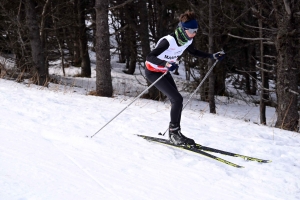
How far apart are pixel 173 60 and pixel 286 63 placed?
158 inches

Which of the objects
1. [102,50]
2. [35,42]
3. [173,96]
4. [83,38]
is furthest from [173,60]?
[83,38]

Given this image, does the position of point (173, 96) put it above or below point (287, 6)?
below

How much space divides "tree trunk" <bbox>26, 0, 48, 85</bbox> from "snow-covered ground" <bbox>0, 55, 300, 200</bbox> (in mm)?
5395

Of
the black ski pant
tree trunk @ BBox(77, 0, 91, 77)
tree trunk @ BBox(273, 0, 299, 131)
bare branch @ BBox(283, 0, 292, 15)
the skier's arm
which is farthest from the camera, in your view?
tree trunk @ BBox(77, 0, 91, 77)

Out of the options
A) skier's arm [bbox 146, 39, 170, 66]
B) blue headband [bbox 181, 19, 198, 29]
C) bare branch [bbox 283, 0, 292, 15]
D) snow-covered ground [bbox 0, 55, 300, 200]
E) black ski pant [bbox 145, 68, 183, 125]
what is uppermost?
bare branch [bbox 283, 0, 292, 15]

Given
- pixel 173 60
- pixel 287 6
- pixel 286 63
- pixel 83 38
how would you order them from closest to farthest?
pixel 173 60 < pixel 287 6 < pixel 286 63 < pixel 83 38

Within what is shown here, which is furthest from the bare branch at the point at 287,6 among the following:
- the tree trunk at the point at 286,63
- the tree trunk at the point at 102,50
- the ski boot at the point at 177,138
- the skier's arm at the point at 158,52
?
the tree trunk at the point at 102,50

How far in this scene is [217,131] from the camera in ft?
23.0

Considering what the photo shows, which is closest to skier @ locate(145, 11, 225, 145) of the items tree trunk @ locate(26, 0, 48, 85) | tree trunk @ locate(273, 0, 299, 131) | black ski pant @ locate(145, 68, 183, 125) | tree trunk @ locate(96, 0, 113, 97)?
black ski pant @ locate(145, 68, 183, 125)

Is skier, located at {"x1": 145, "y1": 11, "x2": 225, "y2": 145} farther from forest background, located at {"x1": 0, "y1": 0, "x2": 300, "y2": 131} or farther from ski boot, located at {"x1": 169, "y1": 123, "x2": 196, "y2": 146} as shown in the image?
forest background, located at {"x1": 0, "y1": 0, "x2": 300, "y2": 131}

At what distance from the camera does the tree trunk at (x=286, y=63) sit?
8.27 m

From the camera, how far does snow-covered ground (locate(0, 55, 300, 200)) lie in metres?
3.85

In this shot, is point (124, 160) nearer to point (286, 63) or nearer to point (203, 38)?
point (286, 63)

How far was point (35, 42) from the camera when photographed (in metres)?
12.7
